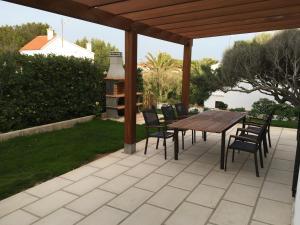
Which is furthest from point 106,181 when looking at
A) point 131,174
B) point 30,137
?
point 30,137

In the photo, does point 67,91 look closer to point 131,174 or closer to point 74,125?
point 74,125

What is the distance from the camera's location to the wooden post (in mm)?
5104

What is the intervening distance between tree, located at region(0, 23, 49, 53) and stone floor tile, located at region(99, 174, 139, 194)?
34612mm

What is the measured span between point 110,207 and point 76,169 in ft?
4.76

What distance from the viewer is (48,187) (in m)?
3.71

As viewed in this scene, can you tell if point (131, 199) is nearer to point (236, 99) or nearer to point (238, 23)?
point (238, 23)

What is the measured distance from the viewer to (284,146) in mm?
6059

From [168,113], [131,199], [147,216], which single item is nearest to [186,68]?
[168,113]

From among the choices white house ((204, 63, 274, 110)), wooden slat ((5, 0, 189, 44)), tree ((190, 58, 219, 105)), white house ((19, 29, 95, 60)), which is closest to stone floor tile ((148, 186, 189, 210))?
wooden slat ((5, 0, 189, 44))

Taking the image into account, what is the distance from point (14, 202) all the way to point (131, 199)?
4.82 feet

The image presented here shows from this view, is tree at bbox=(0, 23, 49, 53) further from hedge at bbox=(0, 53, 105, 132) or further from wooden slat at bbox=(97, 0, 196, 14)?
wooden slat at bbox=(97, 0, 196, 14)

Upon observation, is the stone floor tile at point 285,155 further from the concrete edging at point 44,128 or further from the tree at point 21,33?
the tree at point 21,33

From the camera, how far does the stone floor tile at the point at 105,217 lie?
2.88 m

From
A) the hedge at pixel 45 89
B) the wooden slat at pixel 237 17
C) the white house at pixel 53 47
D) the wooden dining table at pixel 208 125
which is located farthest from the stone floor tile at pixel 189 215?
the white house at pixel 53 47
